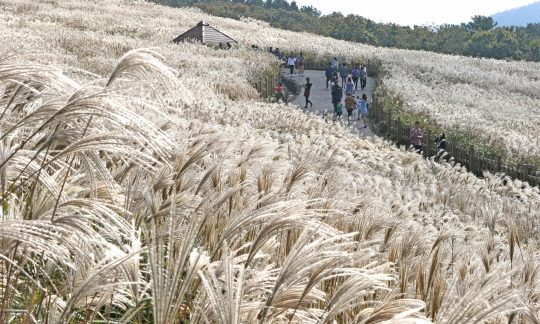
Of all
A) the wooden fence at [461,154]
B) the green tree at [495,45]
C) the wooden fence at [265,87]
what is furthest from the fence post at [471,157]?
the green tree at [495,45]

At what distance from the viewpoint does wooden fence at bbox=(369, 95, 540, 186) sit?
44.6ft

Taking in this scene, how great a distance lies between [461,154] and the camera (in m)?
15.9

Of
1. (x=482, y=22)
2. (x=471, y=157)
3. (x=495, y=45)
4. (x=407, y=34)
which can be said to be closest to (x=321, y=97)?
(x=471, y=157)

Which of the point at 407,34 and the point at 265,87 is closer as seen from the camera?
the point at 265,87

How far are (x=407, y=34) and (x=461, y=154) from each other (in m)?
71.0

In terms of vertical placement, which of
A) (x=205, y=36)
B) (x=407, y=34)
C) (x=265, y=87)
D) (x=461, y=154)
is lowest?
(x=461, y=154)

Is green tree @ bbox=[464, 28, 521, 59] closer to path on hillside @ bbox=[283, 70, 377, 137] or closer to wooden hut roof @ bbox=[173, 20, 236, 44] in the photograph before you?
path on hillside @ bbox=[283, 70, 377, 137]

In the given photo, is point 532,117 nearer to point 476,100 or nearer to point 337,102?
point 476,100

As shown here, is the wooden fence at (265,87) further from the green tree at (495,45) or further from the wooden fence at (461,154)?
the green tree at (495,45)

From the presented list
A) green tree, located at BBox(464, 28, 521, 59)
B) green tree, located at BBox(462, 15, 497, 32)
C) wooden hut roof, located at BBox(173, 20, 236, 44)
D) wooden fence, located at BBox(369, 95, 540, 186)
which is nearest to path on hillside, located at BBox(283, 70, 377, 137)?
wooden fence, located at BBox(369, 95, 540, 186)

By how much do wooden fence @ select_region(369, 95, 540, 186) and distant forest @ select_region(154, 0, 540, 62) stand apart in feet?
176

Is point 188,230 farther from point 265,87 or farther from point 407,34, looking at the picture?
point 407,34

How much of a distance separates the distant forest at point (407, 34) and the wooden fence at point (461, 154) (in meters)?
53.8

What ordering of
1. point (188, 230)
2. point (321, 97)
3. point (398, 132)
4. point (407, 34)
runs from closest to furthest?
point (188, 230) → point (398, 132) → point (321, 97) → point (407, 34)
